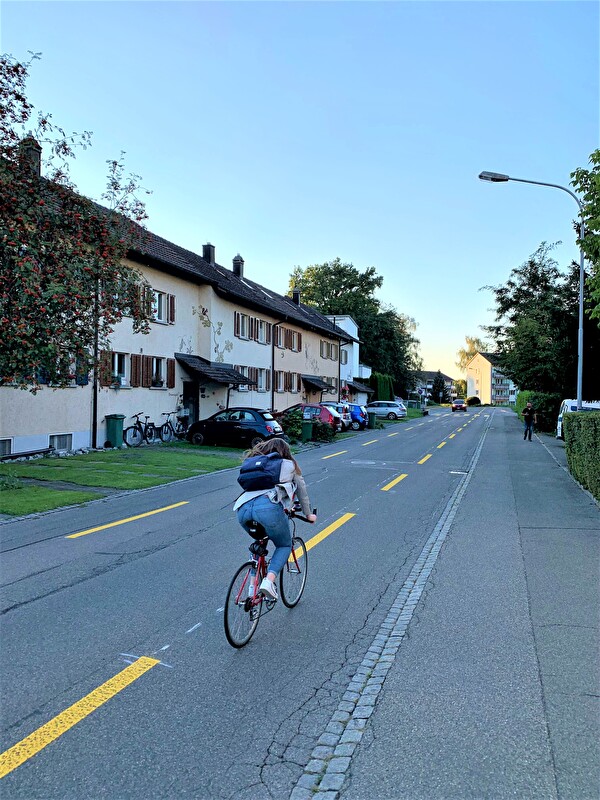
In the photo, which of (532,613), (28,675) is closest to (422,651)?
(532,613)

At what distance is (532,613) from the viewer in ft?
18.6

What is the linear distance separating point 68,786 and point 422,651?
2.67 m

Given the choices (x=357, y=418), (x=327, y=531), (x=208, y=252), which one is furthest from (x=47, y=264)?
(x=357, y=418)

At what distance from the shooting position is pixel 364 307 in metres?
78.7

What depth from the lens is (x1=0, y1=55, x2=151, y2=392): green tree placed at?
12125 millimetres

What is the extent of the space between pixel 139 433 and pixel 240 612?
769 inches

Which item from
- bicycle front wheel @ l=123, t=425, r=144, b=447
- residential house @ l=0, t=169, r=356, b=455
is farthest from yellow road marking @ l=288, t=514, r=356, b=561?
bicycle front wheel @ l=123, t=425, r=144, b=447

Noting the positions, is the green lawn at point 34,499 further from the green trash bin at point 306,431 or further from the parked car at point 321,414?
the parked car at point 321,414

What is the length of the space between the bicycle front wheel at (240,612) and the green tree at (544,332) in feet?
67.5

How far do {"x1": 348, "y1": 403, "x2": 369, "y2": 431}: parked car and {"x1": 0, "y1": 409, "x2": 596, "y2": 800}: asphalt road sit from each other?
95.7 feet

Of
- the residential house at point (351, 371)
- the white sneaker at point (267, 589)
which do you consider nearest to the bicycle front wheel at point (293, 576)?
the white sneaker at point (267, 589)

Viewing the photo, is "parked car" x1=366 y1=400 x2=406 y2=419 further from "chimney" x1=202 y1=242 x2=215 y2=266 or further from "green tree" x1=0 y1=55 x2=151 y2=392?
"green tree" x1=0 y1=55 x2=151 y2=392

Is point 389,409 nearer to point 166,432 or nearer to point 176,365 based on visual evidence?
point 176,365

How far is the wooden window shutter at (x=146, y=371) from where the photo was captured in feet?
80.1
